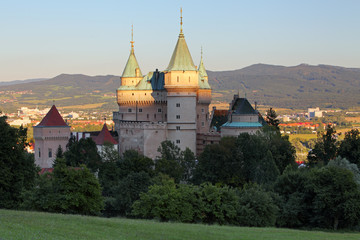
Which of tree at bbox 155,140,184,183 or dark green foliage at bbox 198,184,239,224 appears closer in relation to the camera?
dark green foliage at bbox 198,184,239,224

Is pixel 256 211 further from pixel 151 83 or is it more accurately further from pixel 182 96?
pixel 151 83

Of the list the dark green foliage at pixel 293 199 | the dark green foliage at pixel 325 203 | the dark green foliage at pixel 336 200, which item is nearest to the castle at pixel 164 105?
the dark green foliage at pixel 293 199

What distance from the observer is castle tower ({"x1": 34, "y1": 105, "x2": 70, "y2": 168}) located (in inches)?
2916

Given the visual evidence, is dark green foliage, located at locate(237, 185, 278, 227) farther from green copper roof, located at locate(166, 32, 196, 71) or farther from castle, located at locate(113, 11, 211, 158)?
green copper roof, located at locate(166, 32, 196, 71)

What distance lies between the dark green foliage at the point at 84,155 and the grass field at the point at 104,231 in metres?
30.4

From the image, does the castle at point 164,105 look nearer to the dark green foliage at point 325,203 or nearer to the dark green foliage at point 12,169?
the dark green foliage at point 325,203

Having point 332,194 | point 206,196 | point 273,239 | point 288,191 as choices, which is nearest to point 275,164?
point 288,191

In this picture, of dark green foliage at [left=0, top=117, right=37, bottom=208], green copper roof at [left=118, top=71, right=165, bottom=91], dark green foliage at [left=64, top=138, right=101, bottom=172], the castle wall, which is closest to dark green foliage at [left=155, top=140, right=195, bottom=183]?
dark green foliage at [left=64, top=138, right=101, bottom=172]

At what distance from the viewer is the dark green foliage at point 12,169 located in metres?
43.0

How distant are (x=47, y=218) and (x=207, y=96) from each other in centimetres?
4675

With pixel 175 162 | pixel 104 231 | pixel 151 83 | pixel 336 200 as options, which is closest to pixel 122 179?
pixel 175 162

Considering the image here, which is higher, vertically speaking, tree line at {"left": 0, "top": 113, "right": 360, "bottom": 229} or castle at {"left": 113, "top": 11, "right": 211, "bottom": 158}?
castle at {"left": 113, "top": 11, "right": 211, "bottom": 158}

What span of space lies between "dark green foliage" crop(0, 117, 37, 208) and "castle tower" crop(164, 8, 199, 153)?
26.2 meters

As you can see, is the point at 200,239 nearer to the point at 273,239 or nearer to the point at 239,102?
the point at 273,239
